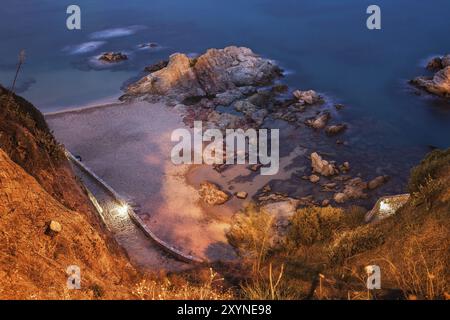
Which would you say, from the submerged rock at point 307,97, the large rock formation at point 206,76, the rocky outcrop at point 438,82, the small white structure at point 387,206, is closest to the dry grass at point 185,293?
the small white structure at point 387,206

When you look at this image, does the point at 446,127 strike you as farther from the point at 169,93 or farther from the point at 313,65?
the point at 169,93

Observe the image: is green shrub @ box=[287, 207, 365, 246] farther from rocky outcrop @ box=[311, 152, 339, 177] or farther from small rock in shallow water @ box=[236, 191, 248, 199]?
rocky outcrop @ box=[311, 152, 339, 177]

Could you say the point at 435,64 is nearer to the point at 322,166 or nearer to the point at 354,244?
the point at 322,166

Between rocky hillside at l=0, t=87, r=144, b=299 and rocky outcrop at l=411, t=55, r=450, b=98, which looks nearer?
rocky hillside at l=0, t=87, r=144, b=299

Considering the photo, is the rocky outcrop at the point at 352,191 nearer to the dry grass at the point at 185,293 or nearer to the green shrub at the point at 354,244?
the green shrub at the point at 354,244

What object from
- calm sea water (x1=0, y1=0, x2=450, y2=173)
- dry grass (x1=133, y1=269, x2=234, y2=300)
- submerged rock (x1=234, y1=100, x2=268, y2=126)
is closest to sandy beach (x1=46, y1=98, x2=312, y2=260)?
submerged rock (x1=234, y1=100, x2=268, y2=126)

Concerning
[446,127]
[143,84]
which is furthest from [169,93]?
[446,127]
